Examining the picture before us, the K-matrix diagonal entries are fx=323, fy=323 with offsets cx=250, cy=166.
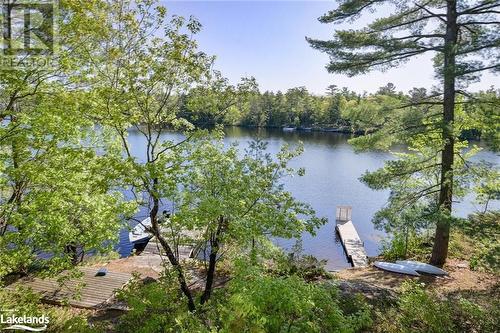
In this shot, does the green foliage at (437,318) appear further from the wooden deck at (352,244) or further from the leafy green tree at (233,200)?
the wooden deck at (352,244)

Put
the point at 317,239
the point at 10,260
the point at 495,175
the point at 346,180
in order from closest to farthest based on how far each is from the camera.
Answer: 1. the point at 10,260
2. the point at 495,175
3. the point at 317,239
4. the point at 346,180

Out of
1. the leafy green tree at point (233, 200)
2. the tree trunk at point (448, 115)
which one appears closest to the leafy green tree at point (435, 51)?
the tree trunk at point (448, 115)

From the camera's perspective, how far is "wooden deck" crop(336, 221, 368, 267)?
1603cm

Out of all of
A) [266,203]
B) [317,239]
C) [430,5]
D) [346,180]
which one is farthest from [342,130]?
[266,203]

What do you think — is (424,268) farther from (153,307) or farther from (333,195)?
(333,195)

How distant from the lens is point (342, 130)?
237ft

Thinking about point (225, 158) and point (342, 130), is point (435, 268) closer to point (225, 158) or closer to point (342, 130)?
point (225, 158)

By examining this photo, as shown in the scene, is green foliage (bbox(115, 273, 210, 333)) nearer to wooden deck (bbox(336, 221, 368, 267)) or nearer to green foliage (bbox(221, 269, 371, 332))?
green foliage (bbox(221, 269, 371, 332))

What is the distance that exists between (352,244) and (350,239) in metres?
0.65

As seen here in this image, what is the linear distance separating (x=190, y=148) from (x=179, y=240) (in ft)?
6.73

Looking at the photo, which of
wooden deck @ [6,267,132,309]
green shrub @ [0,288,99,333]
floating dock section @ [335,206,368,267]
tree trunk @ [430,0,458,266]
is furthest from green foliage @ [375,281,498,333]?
floating dock section @ [335,206,368,267]

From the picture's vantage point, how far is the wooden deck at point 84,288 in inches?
354

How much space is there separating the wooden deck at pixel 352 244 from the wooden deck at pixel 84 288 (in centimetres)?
1049

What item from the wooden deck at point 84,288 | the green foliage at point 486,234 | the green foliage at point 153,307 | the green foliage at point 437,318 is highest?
the green foliage at point 486,234
